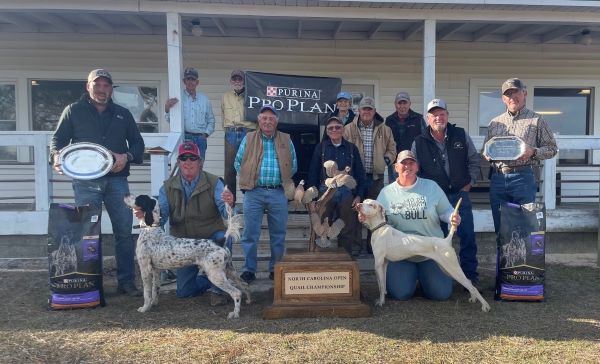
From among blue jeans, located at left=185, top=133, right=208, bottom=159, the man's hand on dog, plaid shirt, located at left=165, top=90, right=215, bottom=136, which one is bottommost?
the man's hand on dog

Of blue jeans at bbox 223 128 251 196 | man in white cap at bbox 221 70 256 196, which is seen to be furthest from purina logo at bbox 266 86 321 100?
blue jeans at bbox 223 128 251 196

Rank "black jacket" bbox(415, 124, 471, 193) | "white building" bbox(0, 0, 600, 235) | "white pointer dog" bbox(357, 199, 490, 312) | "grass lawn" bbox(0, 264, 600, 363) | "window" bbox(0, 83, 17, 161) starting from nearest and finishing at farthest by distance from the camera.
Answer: "grass lawn" bbox(0, 264, 600, 363) < "white pointer dog" bbox(357, 199, 490, 312) < "black jacket" bbox(415, 124, 471, 193) < "white building" bbox(0, 0, 600, 235) < "window" bbox(0, 83, 17, 161)

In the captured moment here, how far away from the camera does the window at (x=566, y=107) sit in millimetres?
7766

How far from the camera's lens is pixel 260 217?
4379 mm

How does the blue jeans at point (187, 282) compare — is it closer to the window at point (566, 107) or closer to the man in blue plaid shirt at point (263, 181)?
the man in blue plaid shirt at point (263, 181)

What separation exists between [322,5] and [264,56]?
211 cm

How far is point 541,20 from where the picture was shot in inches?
219

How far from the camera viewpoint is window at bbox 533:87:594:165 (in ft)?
25.5

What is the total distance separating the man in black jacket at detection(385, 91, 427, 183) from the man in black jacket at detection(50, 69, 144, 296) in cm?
264

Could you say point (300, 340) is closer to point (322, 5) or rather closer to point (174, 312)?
point (174, 312)

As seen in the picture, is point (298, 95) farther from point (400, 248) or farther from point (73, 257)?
point (73, 257)

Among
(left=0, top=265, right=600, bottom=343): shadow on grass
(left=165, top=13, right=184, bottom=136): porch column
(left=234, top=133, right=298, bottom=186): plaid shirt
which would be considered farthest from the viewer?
(left=165, top=13, right=184, bottom=136): porch column

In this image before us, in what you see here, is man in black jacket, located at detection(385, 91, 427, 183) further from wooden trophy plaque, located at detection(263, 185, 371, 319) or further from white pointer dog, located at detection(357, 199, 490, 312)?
wooden trophy plaque, located at detection(263, 185, 371, 319)

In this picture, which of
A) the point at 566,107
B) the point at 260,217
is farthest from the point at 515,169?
the point at 566,107
